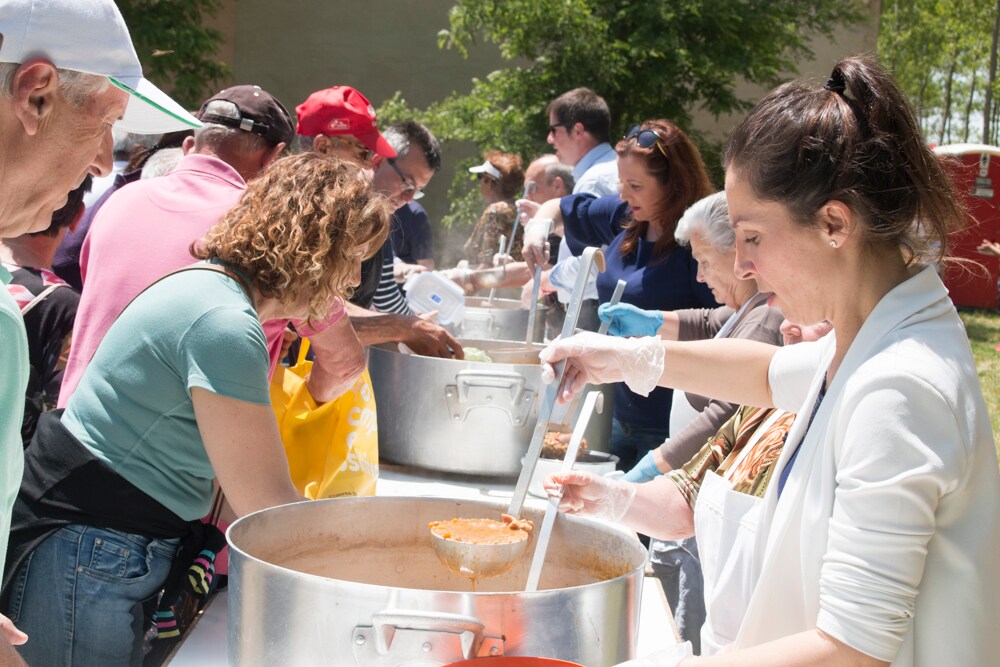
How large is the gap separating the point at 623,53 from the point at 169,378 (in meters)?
8.14

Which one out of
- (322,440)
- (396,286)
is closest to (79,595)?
(322,440)

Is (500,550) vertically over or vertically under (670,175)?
under

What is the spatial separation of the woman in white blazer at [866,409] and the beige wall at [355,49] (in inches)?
458

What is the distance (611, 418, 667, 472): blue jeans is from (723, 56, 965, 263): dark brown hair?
1.98 meters

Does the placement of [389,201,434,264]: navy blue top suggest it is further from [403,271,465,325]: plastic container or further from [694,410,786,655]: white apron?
[694,410,786,655]: white apron

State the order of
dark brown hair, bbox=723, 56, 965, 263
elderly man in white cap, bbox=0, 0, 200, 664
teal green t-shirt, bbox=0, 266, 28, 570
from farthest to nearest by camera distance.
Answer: dark brown hair, bbox=723, 56, 965, 263 < elderly man in white cap, bbox=0, 0, 200, 664 < teal green t-shirt, bbox=0, 266, 28, 570

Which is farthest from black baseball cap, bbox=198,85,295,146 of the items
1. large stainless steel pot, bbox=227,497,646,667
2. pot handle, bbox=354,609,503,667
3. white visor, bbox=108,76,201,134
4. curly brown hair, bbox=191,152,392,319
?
pot handle, bbox=354,609,503,667

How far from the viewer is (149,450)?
1.55m

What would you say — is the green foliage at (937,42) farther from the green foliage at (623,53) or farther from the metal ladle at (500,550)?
the metal ladle at (500,550)

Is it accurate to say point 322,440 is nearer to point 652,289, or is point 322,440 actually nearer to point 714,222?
point 714,222

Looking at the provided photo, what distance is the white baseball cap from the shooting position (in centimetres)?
102

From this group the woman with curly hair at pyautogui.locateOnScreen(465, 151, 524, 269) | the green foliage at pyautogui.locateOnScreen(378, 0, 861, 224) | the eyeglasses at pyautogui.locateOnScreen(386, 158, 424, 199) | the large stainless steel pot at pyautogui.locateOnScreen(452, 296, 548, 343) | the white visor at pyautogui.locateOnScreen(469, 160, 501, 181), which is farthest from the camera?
the green foliage at pyautogui.locateOnScreen(378, 0, 861, 224)

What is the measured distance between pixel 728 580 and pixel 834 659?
0.50 meters

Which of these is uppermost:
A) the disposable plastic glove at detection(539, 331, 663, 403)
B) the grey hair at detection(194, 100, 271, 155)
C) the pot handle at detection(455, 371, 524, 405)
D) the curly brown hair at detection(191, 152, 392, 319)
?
the grey hair at detection(194, 100, 271, 155)
